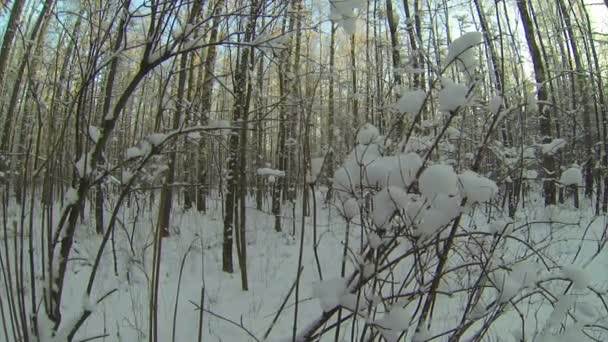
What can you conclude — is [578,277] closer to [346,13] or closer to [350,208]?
[350,208]

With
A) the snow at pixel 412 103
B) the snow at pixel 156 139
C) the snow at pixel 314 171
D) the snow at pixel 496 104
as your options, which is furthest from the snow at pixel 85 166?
→ the snow at pixel 496 104

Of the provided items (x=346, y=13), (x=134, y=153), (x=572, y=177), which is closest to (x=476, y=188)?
(x=346, y=13)

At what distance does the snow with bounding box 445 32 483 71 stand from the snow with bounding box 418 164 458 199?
0.27 meters

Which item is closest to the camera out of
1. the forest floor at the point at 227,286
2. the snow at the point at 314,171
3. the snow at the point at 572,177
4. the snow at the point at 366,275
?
the snow at the point at 366,275

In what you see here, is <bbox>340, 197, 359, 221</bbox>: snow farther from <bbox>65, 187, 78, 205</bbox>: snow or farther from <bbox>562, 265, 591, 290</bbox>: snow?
<bbox>65, 187, 78, 205</bbox>: snow

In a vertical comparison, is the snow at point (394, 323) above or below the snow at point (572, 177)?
below

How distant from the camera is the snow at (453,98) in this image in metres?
0.87

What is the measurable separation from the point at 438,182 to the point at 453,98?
200mm

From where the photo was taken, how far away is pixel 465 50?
924 mm

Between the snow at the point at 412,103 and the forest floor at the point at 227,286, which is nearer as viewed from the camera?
the snow at the point at 412,103

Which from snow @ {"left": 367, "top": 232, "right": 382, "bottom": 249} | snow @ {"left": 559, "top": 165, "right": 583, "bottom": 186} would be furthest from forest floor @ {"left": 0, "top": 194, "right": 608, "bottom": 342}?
snow @ {"left": 367, "top": 232, "right": 382, "bottom": 249}

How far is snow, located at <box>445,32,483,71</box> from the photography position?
35.7 inches

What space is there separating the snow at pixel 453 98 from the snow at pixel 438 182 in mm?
142

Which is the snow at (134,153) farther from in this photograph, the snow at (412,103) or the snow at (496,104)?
the snow at (496,104)
